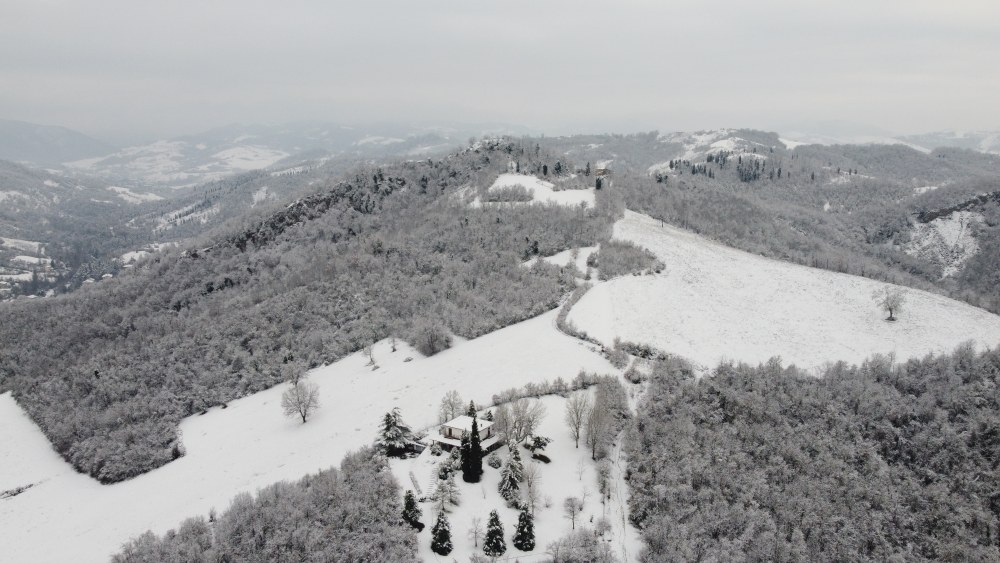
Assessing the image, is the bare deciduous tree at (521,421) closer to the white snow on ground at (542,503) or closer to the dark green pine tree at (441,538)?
the white snow on ground at (542,503)

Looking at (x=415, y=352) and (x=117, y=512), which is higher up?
(x=415, y=352)

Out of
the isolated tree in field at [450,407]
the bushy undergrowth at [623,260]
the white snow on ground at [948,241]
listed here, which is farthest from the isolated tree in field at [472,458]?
the white snow on ground at [948,241]

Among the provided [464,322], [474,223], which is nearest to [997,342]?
[464,322]

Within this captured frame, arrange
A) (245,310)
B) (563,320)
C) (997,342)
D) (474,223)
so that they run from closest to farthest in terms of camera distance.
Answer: (997,342)
(563,320)
(245,310)
(474,223)

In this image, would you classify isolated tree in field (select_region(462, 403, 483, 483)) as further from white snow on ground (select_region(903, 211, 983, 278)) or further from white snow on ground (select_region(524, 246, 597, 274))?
white snow on ground (select_region(903, 211, 983, 278))

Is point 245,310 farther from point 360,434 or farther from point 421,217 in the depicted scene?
point 360,434

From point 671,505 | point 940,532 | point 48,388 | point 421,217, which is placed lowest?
point 48,388

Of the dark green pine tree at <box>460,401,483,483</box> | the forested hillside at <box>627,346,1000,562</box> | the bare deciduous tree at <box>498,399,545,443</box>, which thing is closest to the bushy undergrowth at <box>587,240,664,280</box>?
the forested hillside at <box>627,346,1000,562</box>

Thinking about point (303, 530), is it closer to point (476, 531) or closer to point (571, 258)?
point (476, 531)
